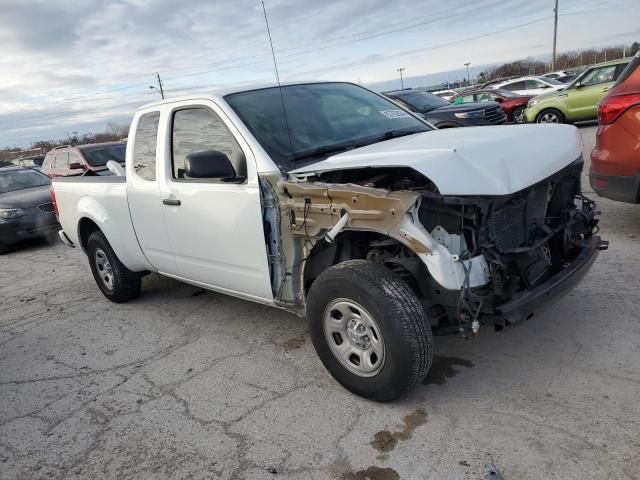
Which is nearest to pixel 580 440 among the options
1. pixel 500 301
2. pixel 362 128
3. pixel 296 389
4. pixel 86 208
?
pixel 500 301

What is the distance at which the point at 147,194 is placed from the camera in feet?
14.9

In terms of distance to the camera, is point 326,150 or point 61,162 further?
point 61,162

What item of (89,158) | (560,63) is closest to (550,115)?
(89,158)

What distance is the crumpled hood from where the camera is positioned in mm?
2697

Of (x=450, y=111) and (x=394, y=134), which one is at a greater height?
(x=394, y=134)

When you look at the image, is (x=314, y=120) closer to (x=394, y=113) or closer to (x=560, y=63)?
(x=394, y=113)

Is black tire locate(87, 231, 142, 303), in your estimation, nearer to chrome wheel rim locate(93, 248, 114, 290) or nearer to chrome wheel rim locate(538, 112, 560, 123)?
chrome wheel rim locate(93, 248, 114, 290)

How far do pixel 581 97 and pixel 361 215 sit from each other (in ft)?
44.0

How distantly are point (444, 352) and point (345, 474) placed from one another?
1.37m

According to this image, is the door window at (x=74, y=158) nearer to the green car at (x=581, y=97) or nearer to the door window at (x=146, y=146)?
the door window at (x=146, y=146)

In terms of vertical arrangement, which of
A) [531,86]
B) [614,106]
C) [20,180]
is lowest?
[20,180]


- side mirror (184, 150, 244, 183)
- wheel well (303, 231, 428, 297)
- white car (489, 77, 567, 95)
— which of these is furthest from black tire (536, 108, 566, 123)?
side mirror (184, 150, 244, 183)

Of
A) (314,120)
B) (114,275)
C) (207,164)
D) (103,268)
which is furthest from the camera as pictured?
Answer: (103,268)

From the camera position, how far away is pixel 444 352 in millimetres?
3738
